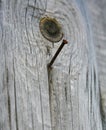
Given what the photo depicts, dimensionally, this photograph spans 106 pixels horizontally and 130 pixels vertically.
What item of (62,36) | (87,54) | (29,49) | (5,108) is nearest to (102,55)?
(87,54)

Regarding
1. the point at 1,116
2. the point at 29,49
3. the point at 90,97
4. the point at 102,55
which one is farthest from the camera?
the point at 102,55

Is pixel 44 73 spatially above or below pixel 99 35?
below

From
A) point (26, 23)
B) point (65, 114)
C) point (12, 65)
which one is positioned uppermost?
point (26, 23)

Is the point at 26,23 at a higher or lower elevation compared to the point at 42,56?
higher

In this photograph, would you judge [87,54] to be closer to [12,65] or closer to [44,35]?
[44,35]

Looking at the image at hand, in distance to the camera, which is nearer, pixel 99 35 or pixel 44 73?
pixel 44 73

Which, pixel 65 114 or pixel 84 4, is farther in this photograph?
pixel 84 4

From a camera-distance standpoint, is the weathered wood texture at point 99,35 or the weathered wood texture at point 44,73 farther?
the weathered wood texture at point 99,35

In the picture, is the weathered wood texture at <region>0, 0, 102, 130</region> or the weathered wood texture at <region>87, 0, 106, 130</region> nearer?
the weathered wood texture at <region>0, 0, 102, 130</region>
